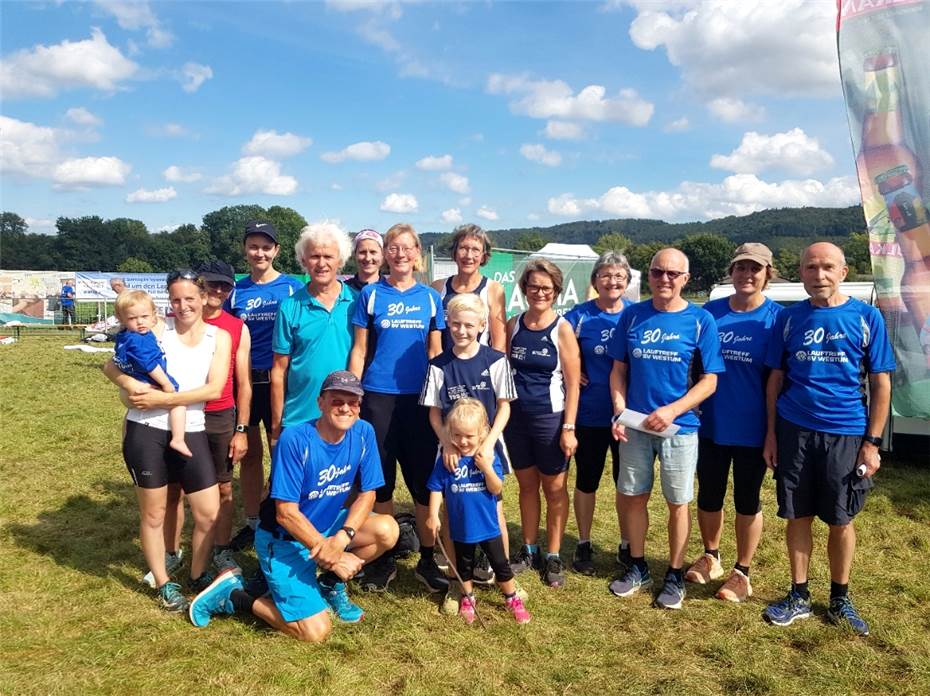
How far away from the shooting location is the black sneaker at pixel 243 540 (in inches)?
171

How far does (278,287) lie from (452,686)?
8.74 ft

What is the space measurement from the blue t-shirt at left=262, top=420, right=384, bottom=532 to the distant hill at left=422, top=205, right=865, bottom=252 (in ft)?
281

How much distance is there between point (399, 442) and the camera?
12.0 feet

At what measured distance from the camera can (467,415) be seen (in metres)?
3.15

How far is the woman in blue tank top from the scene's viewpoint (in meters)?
3.78

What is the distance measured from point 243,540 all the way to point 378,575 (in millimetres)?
1252

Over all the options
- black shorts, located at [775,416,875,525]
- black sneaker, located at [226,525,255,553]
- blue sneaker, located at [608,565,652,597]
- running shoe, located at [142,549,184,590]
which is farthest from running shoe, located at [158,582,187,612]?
black shorts, located at [775,416,875,525]

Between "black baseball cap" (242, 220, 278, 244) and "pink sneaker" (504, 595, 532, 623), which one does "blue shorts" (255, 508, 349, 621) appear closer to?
"pink sneaker" (504, 595, 532, 623)

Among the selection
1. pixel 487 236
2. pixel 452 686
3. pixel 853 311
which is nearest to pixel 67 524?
pixel 452 686

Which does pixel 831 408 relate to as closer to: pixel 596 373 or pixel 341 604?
pixel 596 373

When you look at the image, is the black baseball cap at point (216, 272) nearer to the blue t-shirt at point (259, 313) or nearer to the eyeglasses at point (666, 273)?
the blue t-shirt at point (259, 313)

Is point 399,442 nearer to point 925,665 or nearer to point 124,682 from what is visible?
point 124,682

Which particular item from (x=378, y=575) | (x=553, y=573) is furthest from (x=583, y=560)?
(x=378, y=575)

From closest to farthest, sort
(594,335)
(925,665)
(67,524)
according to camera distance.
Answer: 1. (925,665)
2. (594,335)
3. (67,524)
